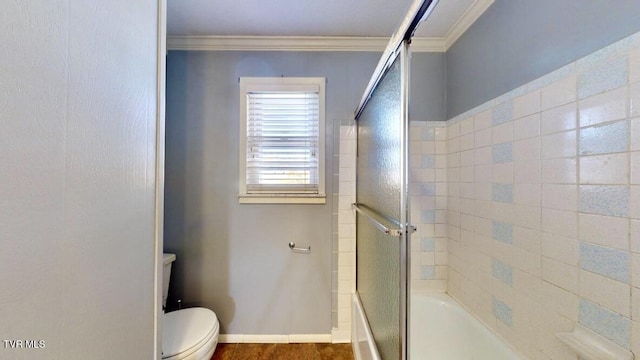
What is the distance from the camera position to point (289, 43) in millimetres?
1786

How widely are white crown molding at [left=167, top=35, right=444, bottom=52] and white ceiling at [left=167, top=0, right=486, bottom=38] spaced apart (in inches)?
1.3

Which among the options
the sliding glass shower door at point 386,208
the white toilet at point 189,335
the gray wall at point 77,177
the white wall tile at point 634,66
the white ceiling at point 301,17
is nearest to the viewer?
the gray wall at point 77,177

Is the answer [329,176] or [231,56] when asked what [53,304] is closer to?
[329,176]

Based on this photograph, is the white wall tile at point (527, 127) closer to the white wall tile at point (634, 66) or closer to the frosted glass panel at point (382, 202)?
the white wall tile at point (634, 66)

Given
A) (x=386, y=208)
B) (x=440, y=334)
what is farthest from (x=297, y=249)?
(x=440, y=334)

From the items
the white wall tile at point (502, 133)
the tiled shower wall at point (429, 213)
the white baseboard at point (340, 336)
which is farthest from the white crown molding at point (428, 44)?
the white baseboard at point (340, 336)

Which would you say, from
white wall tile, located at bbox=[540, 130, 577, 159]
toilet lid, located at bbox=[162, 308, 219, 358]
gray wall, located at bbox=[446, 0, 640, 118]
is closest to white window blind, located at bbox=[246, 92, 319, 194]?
toilet lid, located at bbox=[162, 308, 219, 358]

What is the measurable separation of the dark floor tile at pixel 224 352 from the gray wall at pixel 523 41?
2244 mm

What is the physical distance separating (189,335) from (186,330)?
0.06 metres

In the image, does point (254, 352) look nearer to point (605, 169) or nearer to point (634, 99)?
point (605, 169)

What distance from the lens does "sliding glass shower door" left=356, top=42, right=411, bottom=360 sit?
0.87 meters

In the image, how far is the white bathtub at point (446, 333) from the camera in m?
1.37

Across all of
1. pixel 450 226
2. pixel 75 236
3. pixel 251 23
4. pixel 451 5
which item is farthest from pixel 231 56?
pixel 450 226

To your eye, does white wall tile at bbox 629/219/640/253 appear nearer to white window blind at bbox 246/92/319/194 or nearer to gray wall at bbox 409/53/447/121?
gray wall at bbox 409/53/447/121
